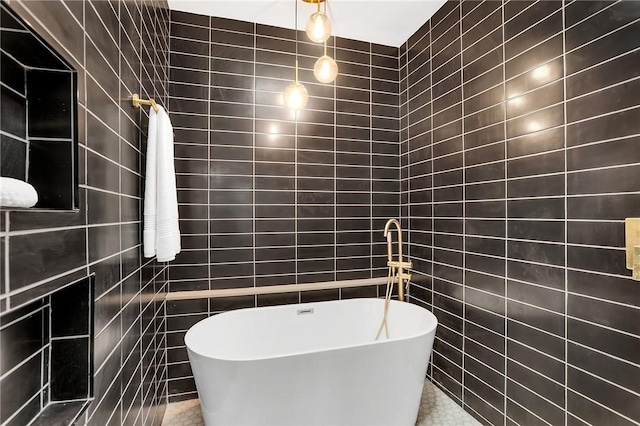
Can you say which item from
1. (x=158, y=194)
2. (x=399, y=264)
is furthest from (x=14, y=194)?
(x=399, y=264)

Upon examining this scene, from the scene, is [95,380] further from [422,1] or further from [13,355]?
[422,1]

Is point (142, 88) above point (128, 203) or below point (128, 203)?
above

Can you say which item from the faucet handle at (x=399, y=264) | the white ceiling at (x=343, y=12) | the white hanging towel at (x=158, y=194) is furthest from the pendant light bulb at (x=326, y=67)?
the faucet handle at (x=399, y=264)

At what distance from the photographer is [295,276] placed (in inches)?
96.6

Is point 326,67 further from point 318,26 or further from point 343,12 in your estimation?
point 343,12

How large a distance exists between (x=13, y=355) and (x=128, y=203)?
744 millimetres

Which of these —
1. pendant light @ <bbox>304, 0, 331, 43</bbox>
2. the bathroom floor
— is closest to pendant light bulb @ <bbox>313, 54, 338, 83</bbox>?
pendant light @ <bbox>304, 0, 331, 43</bbox>

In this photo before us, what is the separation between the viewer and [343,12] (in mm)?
2230

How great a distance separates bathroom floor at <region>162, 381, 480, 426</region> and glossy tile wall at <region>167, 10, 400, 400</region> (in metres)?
0.12

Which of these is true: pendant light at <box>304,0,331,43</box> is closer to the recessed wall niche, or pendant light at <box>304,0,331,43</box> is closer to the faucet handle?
the recessed wall niche

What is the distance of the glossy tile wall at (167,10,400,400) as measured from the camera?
2252 mm

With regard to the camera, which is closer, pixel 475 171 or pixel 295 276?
pixel 475 171

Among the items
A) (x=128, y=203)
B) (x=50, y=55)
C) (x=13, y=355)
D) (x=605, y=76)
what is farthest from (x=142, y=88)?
(x=605, y=76)

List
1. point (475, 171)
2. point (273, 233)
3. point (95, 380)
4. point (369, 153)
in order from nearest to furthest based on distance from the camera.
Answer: point (95, 380)
point (475, 171)
point (273, 233)
point (369, 153)
